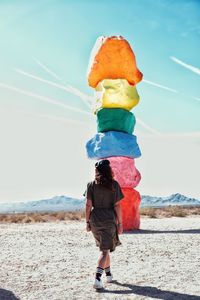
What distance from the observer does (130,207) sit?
14.8m

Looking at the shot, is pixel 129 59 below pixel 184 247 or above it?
above

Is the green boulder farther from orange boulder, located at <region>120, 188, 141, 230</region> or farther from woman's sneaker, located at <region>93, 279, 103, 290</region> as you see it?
woman's sneaker, located at <region>93, 279, 103, 290</region>

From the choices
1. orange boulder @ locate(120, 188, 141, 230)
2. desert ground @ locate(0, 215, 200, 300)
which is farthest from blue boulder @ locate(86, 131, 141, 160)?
desert ground @ locate(0, 215, 200, 300)

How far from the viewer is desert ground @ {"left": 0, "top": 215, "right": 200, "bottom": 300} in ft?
22.0

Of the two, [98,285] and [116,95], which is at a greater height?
[116,95]

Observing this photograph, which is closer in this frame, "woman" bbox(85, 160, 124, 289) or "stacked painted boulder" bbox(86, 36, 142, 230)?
"woman" bbox(85, 160, 124, 289)

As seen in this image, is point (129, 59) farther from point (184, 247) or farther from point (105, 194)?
point (105, 194)

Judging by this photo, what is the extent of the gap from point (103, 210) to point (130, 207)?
25.9ft

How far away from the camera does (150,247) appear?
11.0 meters

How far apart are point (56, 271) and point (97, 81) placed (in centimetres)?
807

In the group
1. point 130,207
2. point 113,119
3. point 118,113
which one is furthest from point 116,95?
point 130,207

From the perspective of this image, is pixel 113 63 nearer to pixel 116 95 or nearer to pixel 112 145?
pixel 116 95

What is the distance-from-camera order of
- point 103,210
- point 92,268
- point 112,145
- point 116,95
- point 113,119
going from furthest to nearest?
1. point 116,95
2. point 113,119
3. point 112,145
4. point 92,268
5. point 103,210

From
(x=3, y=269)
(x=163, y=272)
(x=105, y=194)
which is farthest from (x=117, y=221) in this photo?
(x=3, y=269)
